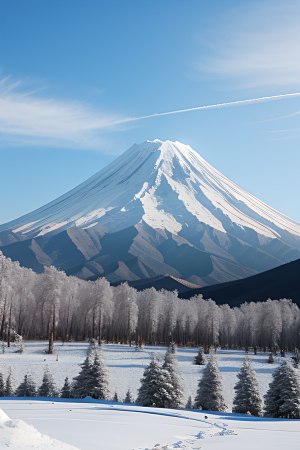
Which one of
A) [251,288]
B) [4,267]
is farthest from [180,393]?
[251,288]

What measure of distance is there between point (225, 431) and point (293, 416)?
10.6 metres

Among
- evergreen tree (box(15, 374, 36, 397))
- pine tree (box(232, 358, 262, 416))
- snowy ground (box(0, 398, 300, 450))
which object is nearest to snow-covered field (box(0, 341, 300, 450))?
snowy ground (box(0, 398, 300, 450))

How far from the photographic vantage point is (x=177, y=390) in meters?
22.7

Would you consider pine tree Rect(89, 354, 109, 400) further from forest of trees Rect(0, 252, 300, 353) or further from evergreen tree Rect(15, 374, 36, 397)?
forest of trees Rect(0, 252, 300, 353)

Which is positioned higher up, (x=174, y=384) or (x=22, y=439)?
(x=22, y=439)

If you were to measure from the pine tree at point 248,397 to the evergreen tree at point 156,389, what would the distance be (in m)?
4.12

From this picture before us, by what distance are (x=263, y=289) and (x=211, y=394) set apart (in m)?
153

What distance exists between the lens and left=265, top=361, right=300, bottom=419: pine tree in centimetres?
2114

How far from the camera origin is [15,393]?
23203 millimetres

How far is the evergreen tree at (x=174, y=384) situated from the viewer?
22.0 meters

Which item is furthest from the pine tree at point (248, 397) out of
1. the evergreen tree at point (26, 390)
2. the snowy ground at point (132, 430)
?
the evergreen tree at point (26, 390)

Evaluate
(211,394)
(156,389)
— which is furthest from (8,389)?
(211,394)

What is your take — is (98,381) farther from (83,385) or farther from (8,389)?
(8,389)

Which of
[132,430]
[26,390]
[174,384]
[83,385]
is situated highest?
[132,430]
